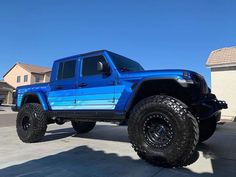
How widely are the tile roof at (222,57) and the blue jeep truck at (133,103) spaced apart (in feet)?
33.9

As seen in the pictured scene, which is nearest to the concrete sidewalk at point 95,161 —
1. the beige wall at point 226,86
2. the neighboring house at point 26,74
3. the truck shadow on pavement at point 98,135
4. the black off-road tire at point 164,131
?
the black off-road tire at point 164,131

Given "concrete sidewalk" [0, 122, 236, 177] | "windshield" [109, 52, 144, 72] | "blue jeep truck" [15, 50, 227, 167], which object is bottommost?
"concrete sidewalk" [0, 122, 236, 177]

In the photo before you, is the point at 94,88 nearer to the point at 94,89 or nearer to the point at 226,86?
the point at 94,89

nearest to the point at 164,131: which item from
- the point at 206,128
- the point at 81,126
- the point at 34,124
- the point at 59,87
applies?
the point at 206,128

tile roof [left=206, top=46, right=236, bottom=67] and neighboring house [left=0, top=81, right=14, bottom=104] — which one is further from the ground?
tile roof [left=206, top=46, right=236, bottom=67]

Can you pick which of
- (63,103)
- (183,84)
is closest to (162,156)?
(183,84)

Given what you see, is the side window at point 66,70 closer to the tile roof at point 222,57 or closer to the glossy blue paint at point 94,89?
the glossy blue paint at point 94,89

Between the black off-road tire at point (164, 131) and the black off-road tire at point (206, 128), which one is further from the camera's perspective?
the black off-road tire at point (206, 128)

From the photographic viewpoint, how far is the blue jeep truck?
4511 millimetres

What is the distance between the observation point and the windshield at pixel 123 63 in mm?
5989

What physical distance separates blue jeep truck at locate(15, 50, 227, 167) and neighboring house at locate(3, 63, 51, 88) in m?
47.8

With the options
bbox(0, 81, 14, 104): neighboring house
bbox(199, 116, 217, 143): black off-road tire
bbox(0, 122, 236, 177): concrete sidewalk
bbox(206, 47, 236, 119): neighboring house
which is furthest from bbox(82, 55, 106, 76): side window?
bbox(0, 81, 14, 104): neighboring house

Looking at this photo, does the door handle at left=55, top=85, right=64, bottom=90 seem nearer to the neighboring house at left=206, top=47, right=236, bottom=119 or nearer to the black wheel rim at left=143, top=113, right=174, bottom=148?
the black wheel rim at left=143, top=113, right=174, bottom=148

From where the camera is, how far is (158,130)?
191 inches
